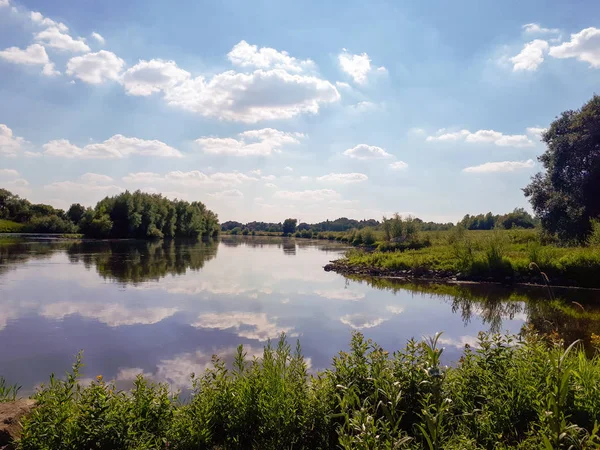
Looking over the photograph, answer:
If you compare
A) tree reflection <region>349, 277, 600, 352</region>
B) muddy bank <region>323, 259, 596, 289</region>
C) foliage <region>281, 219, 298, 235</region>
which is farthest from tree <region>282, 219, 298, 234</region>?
tree reflection <region>349, 277, 600, 352</region>

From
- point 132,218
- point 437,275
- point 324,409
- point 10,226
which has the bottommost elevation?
point 437,275

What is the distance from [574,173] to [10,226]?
91083 millimetres

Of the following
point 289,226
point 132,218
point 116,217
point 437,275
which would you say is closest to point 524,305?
Result: point 437,275

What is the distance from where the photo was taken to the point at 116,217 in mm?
72188

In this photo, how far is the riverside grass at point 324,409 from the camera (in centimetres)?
350

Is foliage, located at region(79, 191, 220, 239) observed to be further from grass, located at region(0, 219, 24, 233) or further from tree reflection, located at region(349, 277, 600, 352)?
tree reflection, located at region(349, 277, 600, 352)

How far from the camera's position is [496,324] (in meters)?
12.2

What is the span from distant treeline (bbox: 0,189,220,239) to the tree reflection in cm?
6206

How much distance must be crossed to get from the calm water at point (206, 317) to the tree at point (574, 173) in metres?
11.0

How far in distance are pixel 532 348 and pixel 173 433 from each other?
14.9ft

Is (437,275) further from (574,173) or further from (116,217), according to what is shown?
(116,217)

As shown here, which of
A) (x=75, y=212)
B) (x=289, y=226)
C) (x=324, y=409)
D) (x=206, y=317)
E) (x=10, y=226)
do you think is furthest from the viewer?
(x=289, y=226)

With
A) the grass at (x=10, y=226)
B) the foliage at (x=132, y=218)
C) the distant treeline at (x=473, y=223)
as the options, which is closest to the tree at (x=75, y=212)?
the grass at (x=10, y=226)

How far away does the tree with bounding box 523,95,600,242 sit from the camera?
25.5 meters
